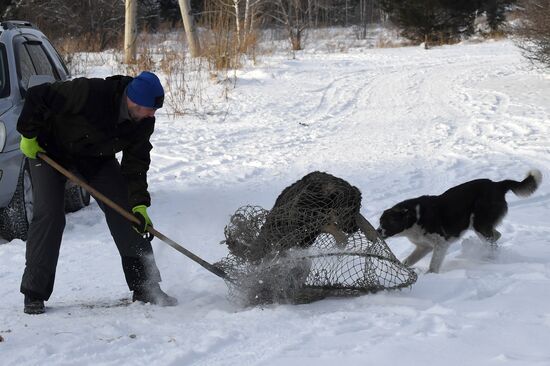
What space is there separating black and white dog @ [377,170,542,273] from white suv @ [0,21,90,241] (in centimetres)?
325

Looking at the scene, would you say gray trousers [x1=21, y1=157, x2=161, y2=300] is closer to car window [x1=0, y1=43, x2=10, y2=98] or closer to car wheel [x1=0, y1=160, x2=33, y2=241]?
car wheel [x1=0, y1=160, x2=33, y2=241]

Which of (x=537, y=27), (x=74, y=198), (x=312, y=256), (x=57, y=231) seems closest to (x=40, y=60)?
(x=74, y=198)

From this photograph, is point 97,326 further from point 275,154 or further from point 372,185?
point 275,154

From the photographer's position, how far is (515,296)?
13.3 feet

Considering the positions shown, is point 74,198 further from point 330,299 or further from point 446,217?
point 446,217

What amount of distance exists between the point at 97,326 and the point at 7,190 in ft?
7.97

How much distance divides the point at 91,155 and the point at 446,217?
2.95 m

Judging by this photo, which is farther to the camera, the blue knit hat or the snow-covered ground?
the blue knit hat

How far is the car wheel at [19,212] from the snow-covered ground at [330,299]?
0.14 metres

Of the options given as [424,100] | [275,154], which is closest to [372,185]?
[275,154]

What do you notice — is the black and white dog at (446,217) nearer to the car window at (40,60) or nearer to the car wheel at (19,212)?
the car wheel at (19,212)

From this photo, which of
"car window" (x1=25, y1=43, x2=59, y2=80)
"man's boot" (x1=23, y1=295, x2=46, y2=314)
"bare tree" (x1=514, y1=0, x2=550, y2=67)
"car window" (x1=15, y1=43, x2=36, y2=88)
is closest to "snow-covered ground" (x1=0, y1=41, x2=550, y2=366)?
"man's boot" (x1=23, y1=295, x2=46, y2=314)

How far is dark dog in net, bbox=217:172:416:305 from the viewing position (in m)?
4.23

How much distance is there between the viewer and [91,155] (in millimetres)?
4340
